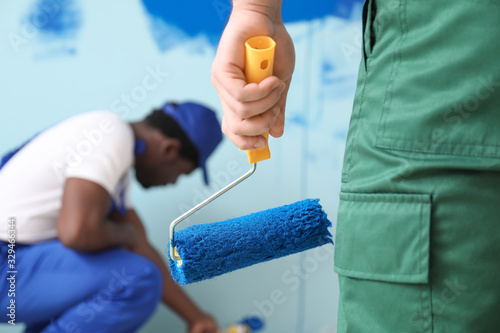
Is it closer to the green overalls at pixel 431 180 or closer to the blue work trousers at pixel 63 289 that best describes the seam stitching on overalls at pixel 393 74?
the green overalls at pixel 431 180

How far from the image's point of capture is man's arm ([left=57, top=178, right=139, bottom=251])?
1.31 m

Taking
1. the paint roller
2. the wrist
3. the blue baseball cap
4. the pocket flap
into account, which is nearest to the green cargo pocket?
the pocket flap

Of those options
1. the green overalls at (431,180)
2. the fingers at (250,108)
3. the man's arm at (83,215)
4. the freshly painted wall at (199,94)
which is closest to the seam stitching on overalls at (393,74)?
the green overalls at (431,180)

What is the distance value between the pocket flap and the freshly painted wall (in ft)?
3.65

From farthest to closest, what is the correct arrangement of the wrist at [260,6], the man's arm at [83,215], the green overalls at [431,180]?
1. the man's arm at [83,215]
2. the wrist at [260,6]
3. the green overalls at [431,180]

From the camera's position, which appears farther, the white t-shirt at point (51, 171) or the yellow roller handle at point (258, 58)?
the white t-shirt at point (51, 171)

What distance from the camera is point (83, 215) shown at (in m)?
1.31

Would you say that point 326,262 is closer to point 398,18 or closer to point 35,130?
point 35,130

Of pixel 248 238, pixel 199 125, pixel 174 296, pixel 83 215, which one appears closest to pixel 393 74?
pixel 248 238

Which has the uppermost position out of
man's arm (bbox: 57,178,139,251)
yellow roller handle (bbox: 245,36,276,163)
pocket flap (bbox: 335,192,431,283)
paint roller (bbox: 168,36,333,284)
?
yellow roller handle (bbox: 245,36,276,163)

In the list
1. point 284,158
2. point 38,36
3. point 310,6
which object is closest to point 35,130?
point 38,36

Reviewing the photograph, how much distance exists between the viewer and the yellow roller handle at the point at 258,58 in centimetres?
53

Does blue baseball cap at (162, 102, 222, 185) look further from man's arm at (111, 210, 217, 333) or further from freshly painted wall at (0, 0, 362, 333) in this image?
man's arm at (111, 210, 217, 333)

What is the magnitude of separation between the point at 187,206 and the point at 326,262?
48cm
